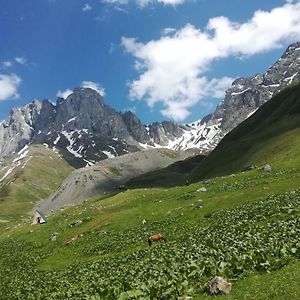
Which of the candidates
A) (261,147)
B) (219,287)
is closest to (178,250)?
(219,287)

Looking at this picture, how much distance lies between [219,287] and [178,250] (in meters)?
13.5

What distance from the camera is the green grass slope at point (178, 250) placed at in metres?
26.1

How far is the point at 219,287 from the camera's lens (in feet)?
77.4

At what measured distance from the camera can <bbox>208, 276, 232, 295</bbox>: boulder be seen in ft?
76.9

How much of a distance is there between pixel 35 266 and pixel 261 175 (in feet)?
135

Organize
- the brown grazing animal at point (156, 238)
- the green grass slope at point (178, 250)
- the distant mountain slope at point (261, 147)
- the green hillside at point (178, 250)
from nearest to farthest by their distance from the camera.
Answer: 1. the green hillside at point (178, 250)
2. the green grass slope at point (178, 250)
3. the brown grazing animal at point (156, 238)
4. the distant mountain slope at point (261, 147)

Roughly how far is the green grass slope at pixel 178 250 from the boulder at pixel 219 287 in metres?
0.46

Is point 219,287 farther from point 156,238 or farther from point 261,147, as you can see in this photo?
point 261,147

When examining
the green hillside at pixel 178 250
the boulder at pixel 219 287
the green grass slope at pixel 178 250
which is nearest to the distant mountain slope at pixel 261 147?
the green hillside at pixel 178 250

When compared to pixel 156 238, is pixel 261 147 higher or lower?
higher

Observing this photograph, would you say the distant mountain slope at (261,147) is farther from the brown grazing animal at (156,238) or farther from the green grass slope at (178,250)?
the brown grazing animal at (156,238)

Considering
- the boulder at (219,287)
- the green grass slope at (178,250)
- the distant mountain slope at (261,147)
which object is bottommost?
the boulder at (219,287)

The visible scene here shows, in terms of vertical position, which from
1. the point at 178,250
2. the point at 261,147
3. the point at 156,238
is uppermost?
the point at 261,147

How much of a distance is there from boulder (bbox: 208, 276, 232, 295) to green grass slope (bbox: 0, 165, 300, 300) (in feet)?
1.52
